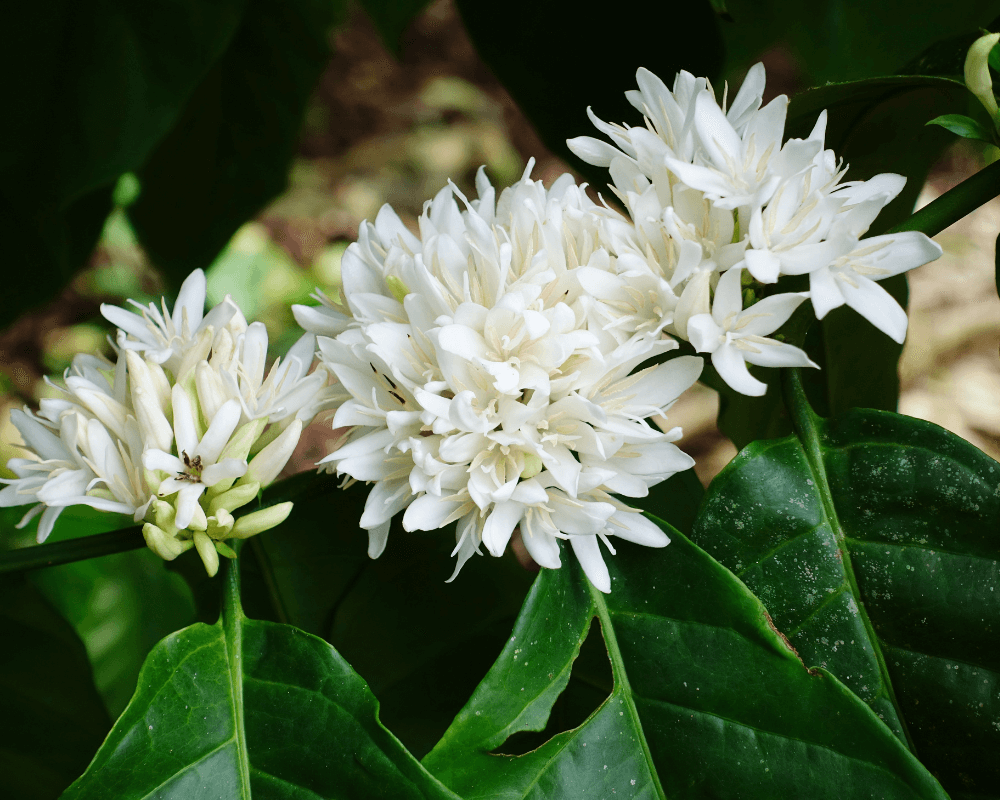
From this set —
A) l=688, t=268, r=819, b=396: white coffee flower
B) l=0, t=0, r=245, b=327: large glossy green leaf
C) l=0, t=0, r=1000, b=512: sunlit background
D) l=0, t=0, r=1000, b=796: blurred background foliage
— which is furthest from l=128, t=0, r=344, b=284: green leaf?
l=688, t=268, r=819, b=396: white coffee flower

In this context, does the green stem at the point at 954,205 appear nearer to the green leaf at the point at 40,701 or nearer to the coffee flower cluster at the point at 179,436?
the coffee flower cluster at the point at 179,436

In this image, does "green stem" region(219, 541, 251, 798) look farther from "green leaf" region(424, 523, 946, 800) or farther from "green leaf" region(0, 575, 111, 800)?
"green leaf" region(0, 575, 111, 800)

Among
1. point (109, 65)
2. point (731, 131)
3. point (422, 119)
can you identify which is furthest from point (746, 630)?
point (422, 119)

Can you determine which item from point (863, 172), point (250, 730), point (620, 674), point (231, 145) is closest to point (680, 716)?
point (620, 674)

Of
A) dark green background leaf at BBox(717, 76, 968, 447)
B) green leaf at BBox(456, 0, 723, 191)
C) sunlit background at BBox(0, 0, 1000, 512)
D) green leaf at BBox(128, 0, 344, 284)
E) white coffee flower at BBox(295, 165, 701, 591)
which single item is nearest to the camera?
white coffee flower at BBox(295, 165, 701, 591)

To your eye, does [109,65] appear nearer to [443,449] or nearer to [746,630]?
[443,449]

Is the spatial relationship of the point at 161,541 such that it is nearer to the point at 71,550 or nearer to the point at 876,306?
the point at 71,550
